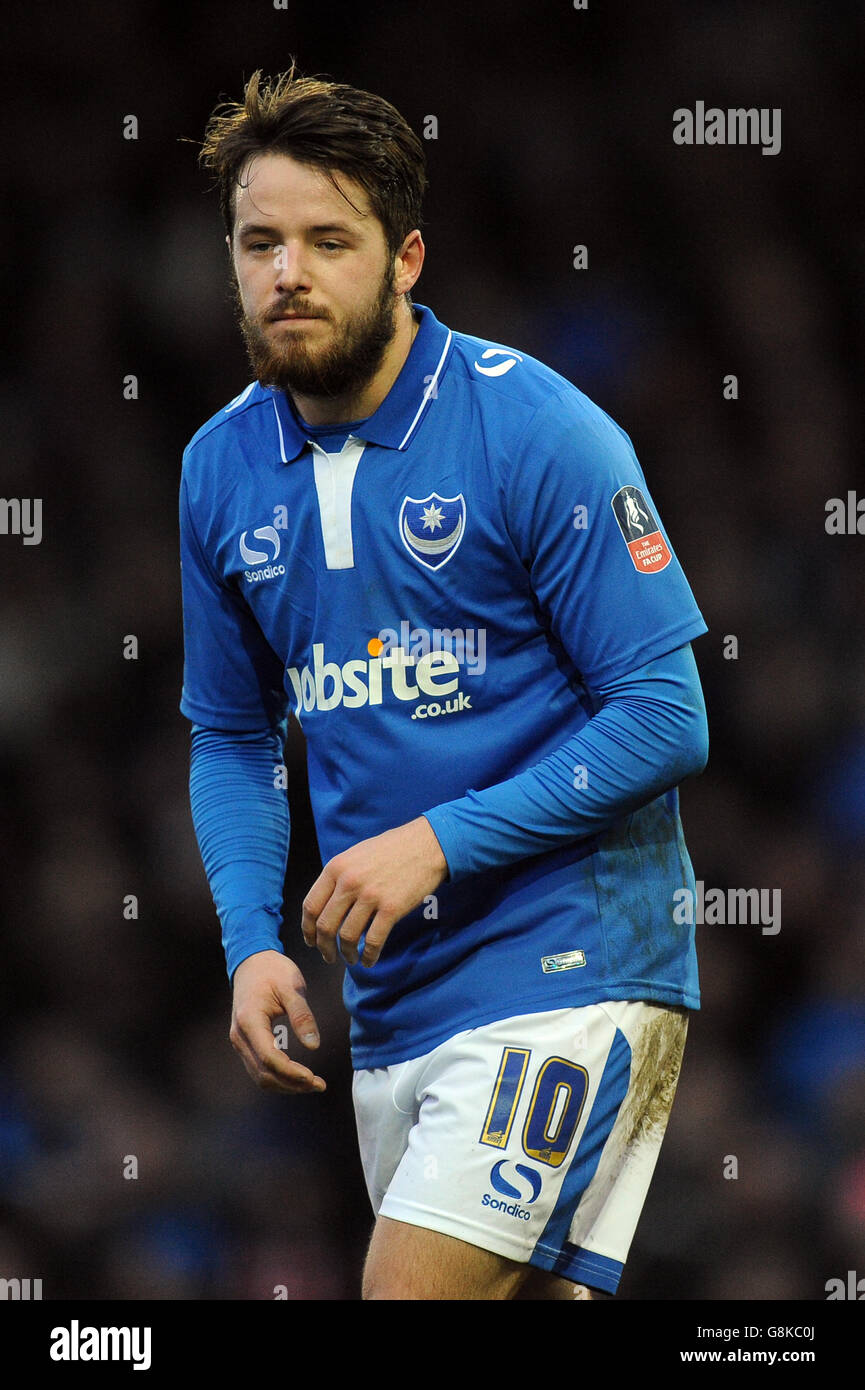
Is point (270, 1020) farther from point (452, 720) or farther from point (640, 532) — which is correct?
point (640, 532)

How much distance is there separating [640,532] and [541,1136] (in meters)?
0.53

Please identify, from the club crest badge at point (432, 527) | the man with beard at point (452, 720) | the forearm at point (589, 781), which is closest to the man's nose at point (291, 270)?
the man with beard at point (452, 720)

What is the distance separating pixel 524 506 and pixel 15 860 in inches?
53.3

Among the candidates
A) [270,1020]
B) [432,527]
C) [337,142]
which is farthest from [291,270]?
[270,1020]

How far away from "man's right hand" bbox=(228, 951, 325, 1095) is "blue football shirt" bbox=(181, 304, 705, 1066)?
8cm

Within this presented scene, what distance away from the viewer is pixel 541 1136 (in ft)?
4.65

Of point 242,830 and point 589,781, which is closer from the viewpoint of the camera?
point 589,781

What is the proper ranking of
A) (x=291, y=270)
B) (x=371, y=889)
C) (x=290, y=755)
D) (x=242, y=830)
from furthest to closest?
(x=290, y=755)
(x=242, y=830)
(x=291, y=270)
(x=371, y=889)

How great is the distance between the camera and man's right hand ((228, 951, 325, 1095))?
147 centimetres

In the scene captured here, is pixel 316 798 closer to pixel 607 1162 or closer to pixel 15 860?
pixel 607 1162

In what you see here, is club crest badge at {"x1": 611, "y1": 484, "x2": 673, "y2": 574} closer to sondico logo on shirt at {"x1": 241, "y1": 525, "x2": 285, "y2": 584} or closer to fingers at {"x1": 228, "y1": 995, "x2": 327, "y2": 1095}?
sondico logo on shirt at {"x1": 241, "y1": 525, "x2": 285, "y2": 584}

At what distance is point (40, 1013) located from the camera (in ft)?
8.07

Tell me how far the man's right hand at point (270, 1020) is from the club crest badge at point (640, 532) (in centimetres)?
50

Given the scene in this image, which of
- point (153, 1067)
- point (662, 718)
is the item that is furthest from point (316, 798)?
point (153, 1067)
